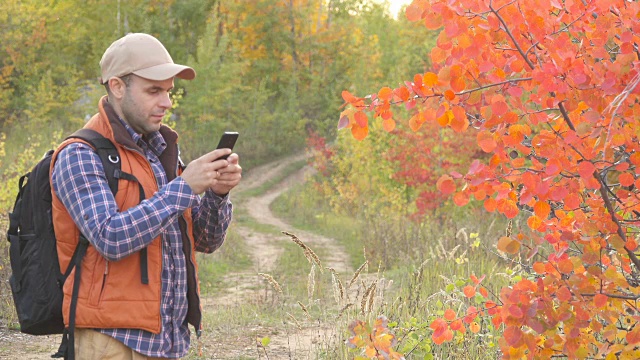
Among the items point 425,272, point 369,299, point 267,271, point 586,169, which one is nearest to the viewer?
point 586,169

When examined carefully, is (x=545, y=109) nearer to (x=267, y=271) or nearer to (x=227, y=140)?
(x=227, y=140)

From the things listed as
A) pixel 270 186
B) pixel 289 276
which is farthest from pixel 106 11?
pixel 289 276

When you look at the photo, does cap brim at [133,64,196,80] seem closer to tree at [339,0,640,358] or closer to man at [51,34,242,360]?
man at [51,34,242,360]

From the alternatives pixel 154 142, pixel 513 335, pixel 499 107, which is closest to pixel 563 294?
pixel 513 335

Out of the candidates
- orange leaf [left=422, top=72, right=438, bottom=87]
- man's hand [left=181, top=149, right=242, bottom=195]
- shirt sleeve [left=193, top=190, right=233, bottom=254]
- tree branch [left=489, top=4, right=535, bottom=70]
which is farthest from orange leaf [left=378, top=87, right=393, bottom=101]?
shirt sleeve [left=193, top=190, right=233, bottom=254]

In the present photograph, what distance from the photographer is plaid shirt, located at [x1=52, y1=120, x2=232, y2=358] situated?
255 centimetres

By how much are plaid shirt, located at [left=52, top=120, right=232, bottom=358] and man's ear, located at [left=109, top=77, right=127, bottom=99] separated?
0.38 feet

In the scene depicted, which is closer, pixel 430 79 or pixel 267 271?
pixel 430 79

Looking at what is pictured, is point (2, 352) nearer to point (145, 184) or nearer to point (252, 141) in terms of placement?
point (145, 184)

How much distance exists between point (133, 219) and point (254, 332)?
14.3 ft

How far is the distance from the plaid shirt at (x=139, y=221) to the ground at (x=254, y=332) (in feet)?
2.41

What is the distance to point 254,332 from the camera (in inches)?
267

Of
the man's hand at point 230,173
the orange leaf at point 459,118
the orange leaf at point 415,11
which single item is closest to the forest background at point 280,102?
the man's hand at point 230,173

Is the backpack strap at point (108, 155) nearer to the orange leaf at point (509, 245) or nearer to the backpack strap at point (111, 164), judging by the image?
the backpack strap at point (111, 164)
